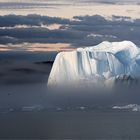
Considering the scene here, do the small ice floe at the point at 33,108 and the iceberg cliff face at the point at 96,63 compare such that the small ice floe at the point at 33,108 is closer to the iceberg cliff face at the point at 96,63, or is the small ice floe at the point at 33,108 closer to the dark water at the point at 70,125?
the dark water at the point at 70,125

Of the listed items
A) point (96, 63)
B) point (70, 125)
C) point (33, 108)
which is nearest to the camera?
point (96, 63)

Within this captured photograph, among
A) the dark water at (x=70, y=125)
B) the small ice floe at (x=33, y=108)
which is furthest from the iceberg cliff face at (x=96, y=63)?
the small ice floe at (x=33, y=108)

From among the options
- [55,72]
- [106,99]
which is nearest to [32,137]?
[55,72]

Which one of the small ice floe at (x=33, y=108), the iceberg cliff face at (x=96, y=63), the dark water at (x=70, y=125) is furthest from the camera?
the small ice floe at (x=33, y=108)

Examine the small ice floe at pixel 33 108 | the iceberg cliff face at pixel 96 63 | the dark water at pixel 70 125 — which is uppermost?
the iceberg cliff face at pixel 96 63

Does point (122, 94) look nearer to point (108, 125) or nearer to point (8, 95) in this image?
point (8, 95)

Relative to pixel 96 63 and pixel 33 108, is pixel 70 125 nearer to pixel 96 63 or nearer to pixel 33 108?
pixel 96 63

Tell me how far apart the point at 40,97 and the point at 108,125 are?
910 inches

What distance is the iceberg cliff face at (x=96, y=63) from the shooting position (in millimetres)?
54656

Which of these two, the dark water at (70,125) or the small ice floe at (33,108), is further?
the small ice floe at (33,108)

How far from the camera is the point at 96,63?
54969 millimetres

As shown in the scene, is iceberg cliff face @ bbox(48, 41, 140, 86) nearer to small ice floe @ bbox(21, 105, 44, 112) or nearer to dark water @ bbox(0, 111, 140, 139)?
dark water @ bbox(0, 111, 140, 139)

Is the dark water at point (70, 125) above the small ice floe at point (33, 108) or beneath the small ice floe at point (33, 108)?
above

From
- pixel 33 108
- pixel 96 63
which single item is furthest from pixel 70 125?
pixel 33 108
